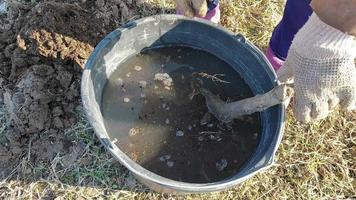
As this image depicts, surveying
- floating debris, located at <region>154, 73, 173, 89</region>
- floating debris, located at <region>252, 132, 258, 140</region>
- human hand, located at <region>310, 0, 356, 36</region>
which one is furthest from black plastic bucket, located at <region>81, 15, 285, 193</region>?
human hand, located at <region>310, 0, 356, 36</region>

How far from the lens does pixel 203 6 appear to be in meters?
1.54

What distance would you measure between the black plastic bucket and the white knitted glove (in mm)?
138

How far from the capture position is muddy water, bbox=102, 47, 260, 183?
1.72m

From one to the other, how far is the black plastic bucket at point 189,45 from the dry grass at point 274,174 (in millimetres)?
173

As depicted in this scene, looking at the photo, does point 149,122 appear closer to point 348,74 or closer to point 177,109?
point 177,109

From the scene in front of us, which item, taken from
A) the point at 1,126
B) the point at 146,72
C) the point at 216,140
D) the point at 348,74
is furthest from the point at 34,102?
the point at 348,74

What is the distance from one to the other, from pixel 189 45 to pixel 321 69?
0.66 metres

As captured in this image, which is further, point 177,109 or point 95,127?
point 177,109

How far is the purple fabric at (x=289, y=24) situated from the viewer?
175 centimetres

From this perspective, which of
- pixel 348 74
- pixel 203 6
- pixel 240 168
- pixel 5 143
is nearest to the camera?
pixel 348 74

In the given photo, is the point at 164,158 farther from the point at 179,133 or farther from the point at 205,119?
the point at 205,119

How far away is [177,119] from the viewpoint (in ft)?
5.96

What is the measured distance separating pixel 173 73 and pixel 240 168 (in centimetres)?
47

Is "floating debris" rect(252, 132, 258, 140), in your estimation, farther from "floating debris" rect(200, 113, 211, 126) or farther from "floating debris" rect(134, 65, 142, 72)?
"floating debris" rect(134, 65, 142, 72)
